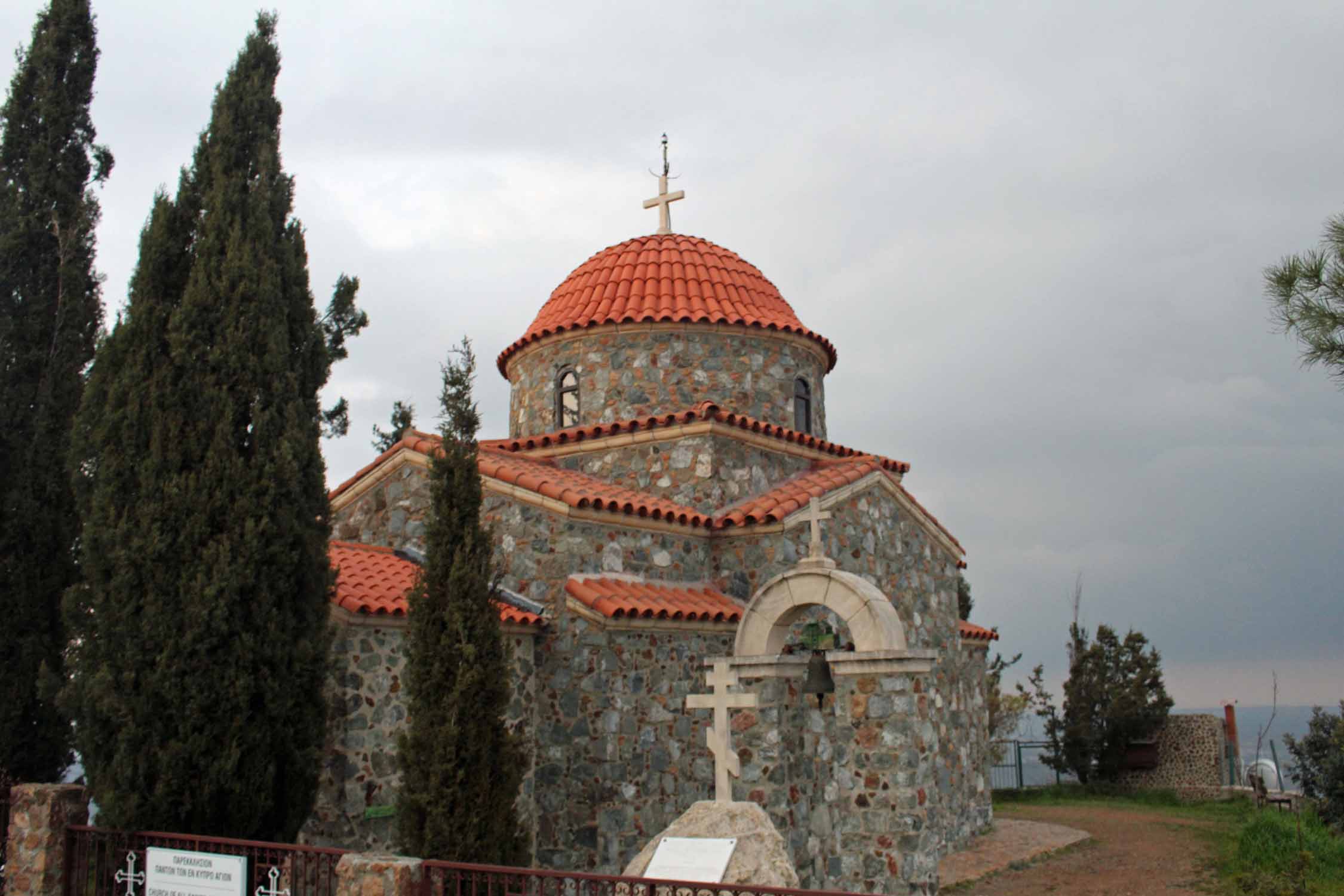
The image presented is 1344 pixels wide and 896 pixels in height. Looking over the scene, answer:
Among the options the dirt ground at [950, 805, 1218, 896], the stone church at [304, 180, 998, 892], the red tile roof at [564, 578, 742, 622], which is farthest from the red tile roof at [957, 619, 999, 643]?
the red tile roof at [564, 578, 742, 622]

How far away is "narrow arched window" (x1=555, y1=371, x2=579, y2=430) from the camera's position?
47.2ft

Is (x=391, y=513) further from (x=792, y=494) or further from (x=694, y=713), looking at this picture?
(x=792, y=494)

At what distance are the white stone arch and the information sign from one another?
2766 mm

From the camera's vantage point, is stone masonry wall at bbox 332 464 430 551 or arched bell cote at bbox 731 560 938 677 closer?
arched bell cote at bbox 731 560 938 677

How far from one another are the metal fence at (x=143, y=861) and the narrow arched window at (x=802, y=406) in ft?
28.6

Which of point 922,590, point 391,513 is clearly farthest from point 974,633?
point 391,513

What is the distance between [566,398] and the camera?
14469 mm

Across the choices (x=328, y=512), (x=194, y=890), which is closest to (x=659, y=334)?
(x=328, y=512)

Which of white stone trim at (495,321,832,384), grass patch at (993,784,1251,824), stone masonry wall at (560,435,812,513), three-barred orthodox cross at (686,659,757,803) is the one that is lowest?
grass patch at (993,784,1251,824)

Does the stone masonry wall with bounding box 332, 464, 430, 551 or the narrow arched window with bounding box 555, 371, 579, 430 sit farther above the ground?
the narrow arched window with bounding box 555, 371, 579, 430

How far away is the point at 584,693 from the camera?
35.0 ft

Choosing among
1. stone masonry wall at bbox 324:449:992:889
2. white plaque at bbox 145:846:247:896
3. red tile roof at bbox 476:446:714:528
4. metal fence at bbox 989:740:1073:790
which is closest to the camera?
white plaque at bbox 145:846:247:896

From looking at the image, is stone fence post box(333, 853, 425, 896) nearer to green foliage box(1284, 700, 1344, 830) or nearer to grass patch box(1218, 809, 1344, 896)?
grass patch box(1218, 809, 1344, 896)

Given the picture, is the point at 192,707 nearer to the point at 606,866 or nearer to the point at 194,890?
the point at 194,890
